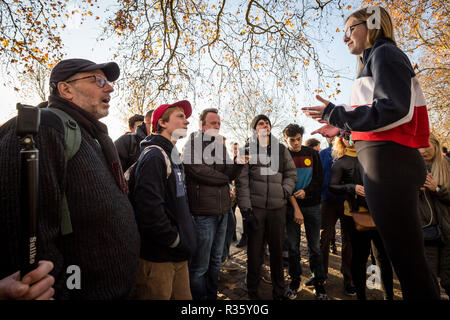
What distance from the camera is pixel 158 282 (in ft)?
6.64

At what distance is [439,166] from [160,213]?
359cm

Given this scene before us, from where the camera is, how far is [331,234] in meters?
4.09

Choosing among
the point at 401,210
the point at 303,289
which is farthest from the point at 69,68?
the point at 303,289

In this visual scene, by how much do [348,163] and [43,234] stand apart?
390cm

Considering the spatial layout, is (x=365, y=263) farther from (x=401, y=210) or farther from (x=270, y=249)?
(x=401, y=210)

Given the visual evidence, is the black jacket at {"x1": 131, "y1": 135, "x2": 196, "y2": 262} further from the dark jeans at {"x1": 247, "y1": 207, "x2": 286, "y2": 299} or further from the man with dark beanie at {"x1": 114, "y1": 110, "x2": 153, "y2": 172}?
the man with dark beanie at {"x1": 114, "y1": 110, "x2": 153, "y2": 172}

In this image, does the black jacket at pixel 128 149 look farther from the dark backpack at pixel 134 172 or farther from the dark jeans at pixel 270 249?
the dark jeans at pixel 270 249

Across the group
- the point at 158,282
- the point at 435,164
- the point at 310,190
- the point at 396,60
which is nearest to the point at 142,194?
the point at 158,282

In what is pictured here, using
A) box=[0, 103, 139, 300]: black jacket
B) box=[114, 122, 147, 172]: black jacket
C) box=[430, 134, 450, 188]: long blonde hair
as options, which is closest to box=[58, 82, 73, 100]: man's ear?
box=[0, 103, 139, 300]: black jacket

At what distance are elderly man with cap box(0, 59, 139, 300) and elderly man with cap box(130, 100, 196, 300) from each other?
1.14 ft

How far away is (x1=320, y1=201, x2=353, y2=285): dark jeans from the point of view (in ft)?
12.5

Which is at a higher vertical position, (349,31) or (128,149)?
(349,31)

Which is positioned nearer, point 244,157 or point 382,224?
point 382,224

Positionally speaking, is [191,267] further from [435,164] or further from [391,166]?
[435,164]
